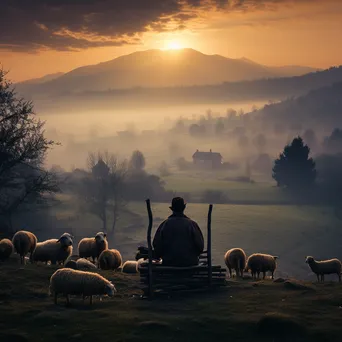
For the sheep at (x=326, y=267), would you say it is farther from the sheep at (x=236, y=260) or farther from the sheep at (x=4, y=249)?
the sheep at (x=4, y=249)

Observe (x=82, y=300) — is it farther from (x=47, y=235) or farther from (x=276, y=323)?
(x=47, y=235)

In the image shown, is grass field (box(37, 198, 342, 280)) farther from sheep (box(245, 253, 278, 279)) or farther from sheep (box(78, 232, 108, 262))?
sheep (box(245, 253, 278, 279))

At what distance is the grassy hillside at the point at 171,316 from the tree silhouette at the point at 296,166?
392ft

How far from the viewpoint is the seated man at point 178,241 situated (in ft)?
63.6

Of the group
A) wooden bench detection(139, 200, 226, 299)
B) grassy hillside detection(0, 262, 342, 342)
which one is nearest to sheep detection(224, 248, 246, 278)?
grassy hillside detection(0, 262, 342, 342)

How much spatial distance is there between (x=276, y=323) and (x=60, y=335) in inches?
226

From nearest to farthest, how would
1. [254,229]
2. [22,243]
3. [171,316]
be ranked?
[171,316] → [22,243] → [254,229]

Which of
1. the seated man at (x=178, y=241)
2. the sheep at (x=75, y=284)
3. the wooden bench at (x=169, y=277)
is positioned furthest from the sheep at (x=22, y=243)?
the sheep at (x=75, y=284)

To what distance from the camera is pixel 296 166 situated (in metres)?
139

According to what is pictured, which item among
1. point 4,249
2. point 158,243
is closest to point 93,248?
point 4,249

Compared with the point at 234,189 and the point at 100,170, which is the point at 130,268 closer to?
the point at 100,170

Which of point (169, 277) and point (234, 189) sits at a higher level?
point (234, 189)

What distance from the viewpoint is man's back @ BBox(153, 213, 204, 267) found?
19.4 meters

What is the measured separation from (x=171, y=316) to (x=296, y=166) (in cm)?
12668
